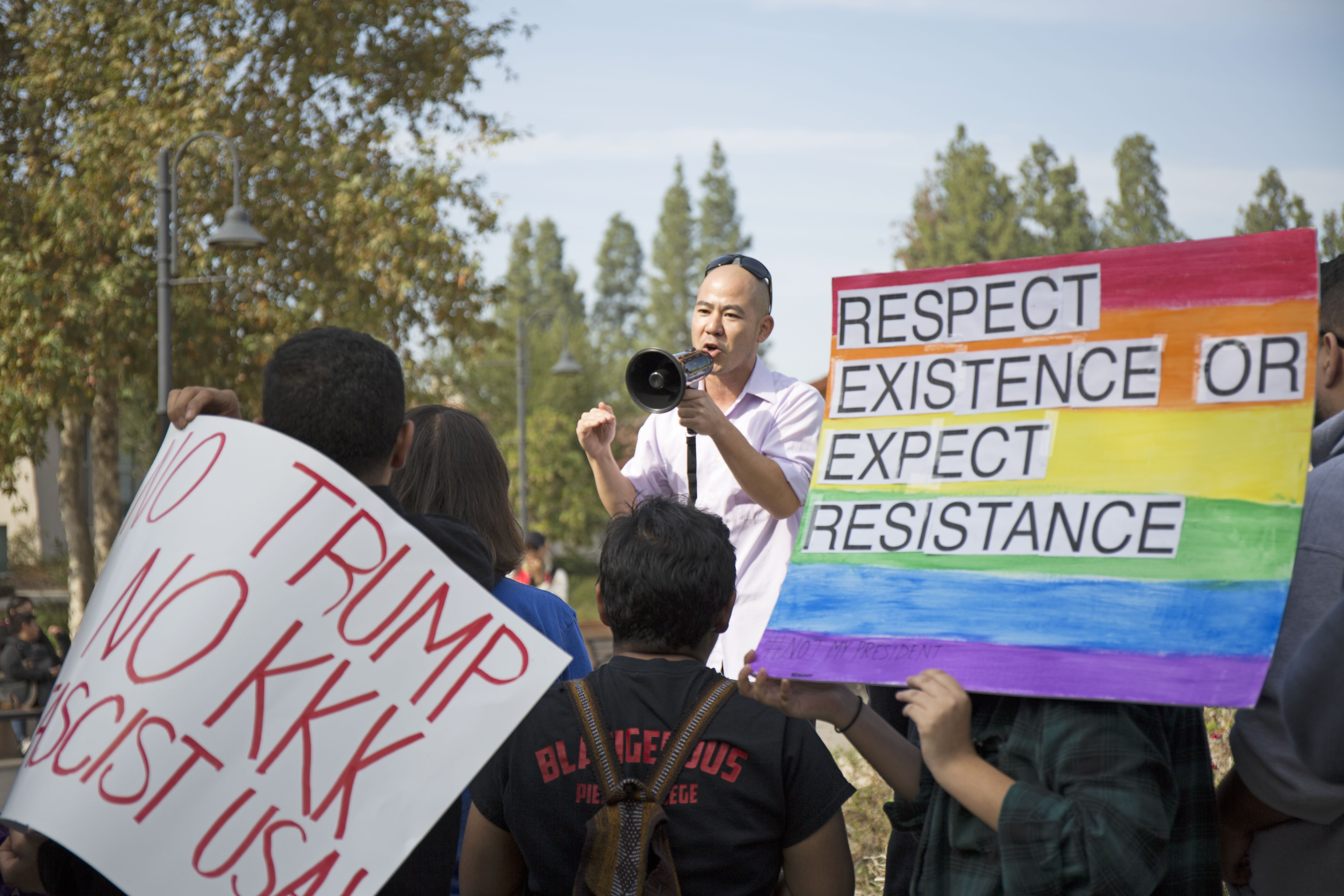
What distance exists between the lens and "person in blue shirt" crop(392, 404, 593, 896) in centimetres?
273

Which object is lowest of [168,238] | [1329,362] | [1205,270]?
[1329,362]

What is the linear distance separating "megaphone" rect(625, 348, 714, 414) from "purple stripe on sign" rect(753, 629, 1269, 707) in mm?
1055

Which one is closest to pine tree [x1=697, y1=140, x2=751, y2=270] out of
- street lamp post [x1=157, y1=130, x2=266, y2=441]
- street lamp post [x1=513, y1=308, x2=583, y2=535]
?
street lamp post [x1=513, y1=308, x2=583, y2=535]

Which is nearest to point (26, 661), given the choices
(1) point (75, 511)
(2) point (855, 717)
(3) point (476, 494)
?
(1) point (75, 511)

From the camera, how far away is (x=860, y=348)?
2061 mm

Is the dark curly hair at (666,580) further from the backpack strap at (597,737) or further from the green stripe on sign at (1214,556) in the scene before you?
the green stripe on sign at (1214,556)

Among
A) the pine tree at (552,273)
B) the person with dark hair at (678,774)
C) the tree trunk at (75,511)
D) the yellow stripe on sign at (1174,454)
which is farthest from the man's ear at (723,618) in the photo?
the pine tree at (552,273)

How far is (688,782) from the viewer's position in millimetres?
1998

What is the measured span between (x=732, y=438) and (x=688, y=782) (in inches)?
42.1

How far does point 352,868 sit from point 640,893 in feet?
1.73

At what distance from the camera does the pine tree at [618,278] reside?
76750 mm

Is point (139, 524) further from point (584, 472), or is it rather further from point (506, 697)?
point (584, 472)

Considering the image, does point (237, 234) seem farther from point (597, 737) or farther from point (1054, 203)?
point (1054, 203)

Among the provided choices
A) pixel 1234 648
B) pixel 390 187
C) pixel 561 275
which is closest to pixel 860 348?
pixel 1234 648
